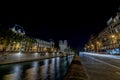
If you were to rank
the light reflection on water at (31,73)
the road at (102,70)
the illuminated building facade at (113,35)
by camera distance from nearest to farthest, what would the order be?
the road at (102,70), the light reflection on water at (31,73), the illuminated building facade at (113,35)

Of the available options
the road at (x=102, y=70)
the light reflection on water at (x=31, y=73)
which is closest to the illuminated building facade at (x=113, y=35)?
the road at (x=102, y=70)

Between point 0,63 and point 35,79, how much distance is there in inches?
792

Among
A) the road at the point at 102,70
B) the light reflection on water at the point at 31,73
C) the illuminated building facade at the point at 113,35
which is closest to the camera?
the road at the point at 102,70

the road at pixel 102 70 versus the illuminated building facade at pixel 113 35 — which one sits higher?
the illuminated building facade at pixel 113 35

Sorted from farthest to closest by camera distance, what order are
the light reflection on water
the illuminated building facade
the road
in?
the illuminated building facade
the light reflection on water
the road

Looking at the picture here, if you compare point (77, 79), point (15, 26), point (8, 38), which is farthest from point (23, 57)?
point (15, 26)

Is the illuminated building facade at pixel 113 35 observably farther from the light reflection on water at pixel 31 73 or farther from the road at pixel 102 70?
the light reflection on water at pixel 31 73

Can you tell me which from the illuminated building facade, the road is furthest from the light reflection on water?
the illuminated building facade

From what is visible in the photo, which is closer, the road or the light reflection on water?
the road

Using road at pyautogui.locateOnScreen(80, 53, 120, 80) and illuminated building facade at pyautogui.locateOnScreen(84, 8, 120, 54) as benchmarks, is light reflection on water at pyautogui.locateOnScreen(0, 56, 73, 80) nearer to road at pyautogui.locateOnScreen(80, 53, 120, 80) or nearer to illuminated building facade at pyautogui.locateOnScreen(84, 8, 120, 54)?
road at pyautogui.locateOnScreen(80, 53, 120, 80)

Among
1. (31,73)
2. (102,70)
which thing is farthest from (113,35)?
(31,73)

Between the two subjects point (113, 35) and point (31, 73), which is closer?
point (31, 73)

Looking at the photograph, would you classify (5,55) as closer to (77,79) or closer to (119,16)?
(77,79)

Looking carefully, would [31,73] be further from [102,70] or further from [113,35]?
[113,35]
